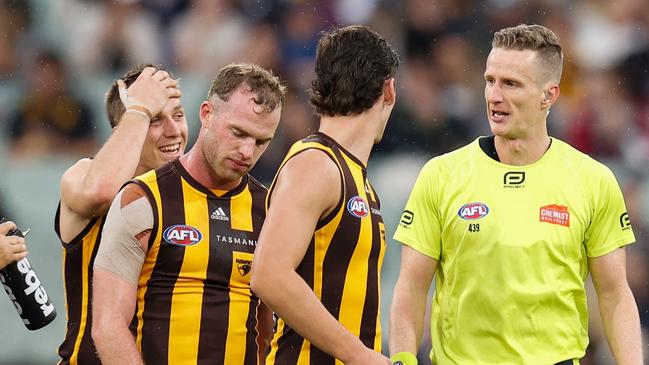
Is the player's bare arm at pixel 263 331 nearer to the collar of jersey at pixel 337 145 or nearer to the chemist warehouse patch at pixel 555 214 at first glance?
the collar of jersey at pixel 337 145

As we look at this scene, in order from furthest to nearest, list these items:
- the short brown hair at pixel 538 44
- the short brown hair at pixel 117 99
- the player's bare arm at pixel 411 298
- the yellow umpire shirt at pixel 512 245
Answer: the short brown hair at pixel 117 99, the short brown hair at pixel 538 44, the player's bare arm at pixel 411 298, the yellow umpire shirt at pixel 512 245

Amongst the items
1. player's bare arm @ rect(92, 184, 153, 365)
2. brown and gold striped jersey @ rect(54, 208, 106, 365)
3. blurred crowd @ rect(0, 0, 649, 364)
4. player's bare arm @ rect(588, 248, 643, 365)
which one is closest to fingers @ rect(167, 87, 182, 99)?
brown and gold striped jersey @ rect(54, 208, 106, 365)

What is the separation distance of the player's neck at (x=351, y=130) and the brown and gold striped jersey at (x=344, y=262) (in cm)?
3

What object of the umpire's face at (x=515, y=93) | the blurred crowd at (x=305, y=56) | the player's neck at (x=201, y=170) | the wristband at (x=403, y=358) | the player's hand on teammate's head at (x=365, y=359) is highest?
the blurred crowd at (x=305, y=56)

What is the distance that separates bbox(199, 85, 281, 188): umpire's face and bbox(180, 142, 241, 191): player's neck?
0.7 inches

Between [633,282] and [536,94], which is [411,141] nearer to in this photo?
[633,282]

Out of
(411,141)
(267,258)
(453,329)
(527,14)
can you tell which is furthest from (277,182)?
(527,14)

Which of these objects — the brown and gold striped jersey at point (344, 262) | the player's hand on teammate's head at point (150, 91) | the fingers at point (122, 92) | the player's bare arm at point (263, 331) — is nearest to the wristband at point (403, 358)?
the brown and gold striped jersey at point (344, 262)

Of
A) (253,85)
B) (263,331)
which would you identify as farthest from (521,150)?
(263,331)

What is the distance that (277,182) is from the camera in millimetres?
3426

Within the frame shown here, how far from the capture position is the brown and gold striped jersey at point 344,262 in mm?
3475

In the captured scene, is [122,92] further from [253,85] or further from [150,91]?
[253,85]

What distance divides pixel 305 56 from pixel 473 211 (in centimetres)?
438

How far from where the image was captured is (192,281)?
3930mm
